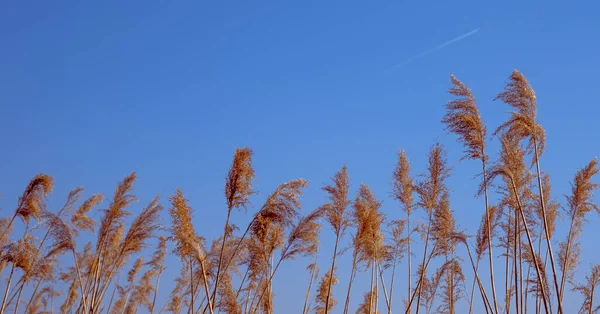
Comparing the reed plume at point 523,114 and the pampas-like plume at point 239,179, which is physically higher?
the reed plume at point 523,114

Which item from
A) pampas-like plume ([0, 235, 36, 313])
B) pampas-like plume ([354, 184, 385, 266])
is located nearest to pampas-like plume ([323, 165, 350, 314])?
pampas-like plume ([354, 184, 385, 266])

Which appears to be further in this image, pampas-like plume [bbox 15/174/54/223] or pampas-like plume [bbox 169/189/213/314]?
pampas-like plume [bbox 15/174/54/223]

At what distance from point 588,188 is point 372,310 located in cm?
394

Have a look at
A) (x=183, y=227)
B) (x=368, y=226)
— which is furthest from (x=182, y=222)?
(x=368, y=226)

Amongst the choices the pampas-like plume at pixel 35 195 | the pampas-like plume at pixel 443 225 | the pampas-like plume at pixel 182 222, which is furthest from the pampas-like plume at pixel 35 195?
the pampas-like plume at pixel 443 225

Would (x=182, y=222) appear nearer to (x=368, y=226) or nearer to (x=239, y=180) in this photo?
(x=239, y=180)

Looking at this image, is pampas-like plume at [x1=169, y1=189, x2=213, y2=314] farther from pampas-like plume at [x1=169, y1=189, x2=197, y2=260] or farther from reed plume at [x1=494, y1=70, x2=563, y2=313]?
reed plume at [x1=494, y1=70, x2=563, y2=313]

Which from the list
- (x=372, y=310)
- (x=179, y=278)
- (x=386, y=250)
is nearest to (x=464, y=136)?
(x=386, y=250)

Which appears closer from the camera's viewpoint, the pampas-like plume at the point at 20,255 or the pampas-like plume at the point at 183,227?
the pampas-like plume at the point at 183,227

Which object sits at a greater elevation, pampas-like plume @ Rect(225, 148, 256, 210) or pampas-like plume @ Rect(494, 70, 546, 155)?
pampas-like plume @ Rect(494, 70, 546, 155)

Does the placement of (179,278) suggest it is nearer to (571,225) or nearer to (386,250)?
(386,250)

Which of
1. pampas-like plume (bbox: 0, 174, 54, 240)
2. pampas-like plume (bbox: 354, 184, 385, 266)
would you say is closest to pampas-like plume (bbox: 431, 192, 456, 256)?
pampas-like plume (bbox: 354, 184, 385, 266)

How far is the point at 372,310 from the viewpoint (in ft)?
32.2

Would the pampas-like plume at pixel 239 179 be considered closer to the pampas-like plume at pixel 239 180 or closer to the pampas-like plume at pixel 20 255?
the pampas-like plume at pixel 239 180
